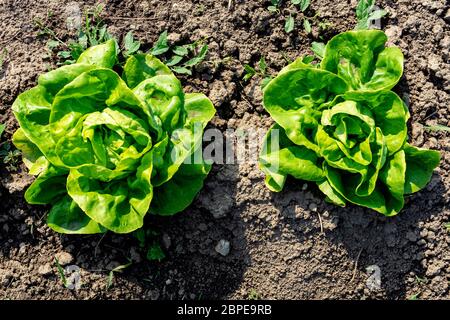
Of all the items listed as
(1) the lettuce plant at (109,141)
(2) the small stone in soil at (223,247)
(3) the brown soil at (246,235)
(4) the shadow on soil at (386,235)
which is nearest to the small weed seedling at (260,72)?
(3) the brown soil at (246,235)

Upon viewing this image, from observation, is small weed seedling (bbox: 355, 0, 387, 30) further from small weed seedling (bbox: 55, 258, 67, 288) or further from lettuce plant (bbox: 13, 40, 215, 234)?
small weed seedling (bbox: 55, 258, 67, 288)

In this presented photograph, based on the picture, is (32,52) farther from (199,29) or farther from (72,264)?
(72,264)

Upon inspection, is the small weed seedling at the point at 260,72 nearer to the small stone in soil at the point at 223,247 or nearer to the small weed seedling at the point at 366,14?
the small weed seedling at the point at 366,14

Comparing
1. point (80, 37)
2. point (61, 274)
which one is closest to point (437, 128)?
point (80, 37)

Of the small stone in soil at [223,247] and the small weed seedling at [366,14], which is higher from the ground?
the small weed seedling at [366,14]

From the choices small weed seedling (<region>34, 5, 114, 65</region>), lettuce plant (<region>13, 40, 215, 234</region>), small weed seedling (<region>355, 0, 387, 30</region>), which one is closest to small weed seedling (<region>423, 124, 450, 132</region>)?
small weed seedling (<region>355, 0, 387, 30</region>)

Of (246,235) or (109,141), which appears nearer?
(109,141)

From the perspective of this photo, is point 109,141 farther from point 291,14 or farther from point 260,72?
point 291,14
